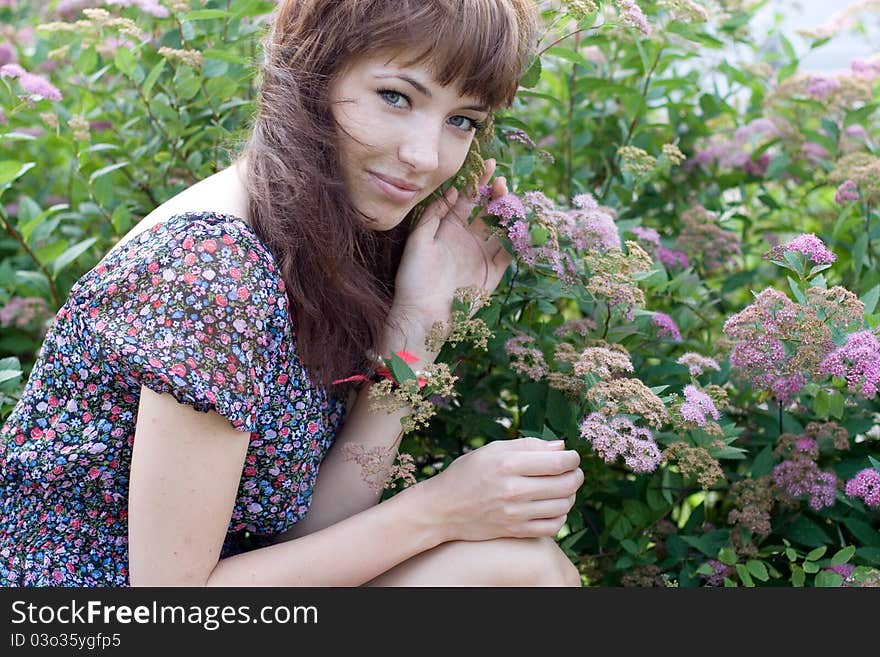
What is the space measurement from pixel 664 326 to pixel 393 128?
51cm

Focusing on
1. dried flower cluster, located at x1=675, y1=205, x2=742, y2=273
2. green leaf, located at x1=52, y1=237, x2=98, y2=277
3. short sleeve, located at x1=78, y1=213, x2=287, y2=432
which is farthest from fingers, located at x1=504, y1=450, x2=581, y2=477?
green leaf, located at x1=52, y1=237, x2=98, y2=277

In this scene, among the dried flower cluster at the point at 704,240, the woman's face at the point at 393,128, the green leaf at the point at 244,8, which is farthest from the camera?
the dried flower cluster at the point at 704,240

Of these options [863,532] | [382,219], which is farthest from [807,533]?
[382,219]

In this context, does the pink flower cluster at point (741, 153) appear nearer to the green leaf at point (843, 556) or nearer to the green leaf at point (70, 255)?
the green leaf at point (843, 556)

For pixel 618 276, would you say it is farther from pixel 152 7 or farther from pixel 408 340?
pixel 152 7

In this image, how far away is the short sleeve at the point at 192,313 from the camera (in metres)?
1.12

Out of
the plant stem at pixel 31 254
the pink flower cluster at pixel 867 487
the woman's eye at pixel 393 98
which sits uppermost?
the woman's eye at pixel 393 98

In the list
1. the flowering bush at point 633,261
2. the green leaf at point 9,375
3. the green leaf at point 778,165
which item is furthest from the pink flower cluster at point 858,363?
the green leaf at point 9,375

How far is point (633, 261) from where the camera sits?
4.46 ft

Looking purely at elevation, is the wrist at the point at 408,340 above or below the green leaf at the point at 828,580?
above

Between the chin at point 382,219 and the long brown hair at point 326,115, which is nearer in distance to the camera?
the long brown hair at point 326,115

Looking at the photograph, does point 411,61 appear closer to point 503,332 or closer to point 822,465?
point 503,332

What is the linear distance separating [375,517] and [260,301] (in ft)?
1.04

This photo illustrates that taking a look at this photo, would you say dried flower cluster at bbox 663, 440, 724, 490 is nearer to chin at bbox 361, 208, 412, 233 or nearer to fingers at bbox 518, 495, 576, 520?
fingers at bbox 518, 495, 576, 520
